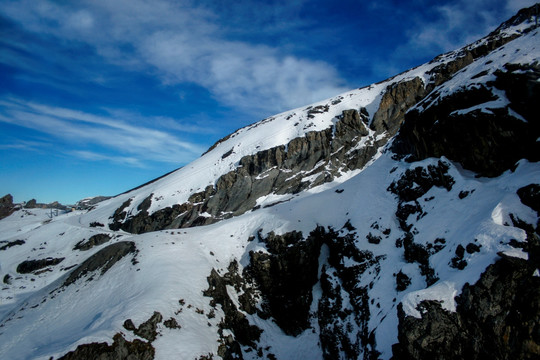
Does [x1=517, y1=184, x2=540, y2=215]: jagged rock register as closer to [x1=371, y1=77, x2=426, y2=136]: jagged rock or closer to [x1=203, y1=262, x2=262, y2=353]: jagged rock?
[x1=203, y1=262, x2=262, y2=353]: jagged rock

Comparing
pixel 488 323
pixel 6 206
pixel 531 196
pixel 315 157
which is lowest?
pixel 488 323

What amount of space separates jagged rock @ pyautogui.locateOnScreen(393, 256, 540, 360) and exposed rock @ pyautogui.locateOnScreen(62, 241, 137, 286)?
110 feet

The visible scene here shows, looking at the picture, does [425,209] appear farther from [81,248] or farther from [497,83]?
[81,248]

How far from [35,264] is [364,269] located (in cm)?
Result: 5550

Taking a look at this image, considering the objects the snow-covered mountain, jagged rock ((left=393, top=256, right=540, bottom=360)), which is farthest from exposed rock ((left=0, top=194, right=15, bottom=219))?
jagged rock ((left=393, top=256, right=540, bottom=360))

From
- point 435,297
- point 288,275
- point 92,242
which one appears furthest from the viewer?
point 92,242

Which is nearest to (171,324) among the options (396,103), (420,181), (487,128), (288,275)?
(288,275)

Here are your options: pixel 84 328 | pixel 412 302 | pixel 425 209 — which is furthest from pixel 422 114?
pixel 84 328

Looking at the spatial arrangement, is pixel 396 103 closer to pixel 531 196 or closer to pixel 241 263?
pixel 241 263

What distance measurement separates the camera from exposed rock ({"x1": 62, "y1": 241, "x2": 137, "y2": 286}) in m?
36.3

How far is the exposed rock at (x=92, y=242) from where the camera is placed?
5269 cm

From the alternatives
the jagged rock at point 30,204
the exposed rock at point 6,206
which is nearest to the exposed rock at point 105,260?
the exposed rock at point 6,206

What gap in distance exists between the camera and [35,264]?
49.5m

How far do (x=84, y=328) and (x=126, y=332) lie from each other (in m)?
5.40
